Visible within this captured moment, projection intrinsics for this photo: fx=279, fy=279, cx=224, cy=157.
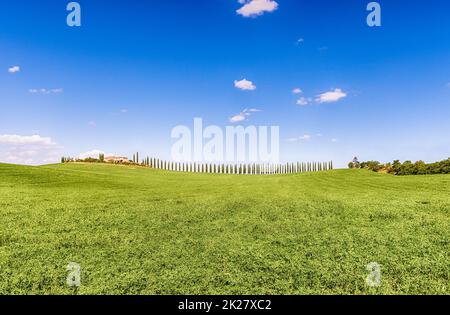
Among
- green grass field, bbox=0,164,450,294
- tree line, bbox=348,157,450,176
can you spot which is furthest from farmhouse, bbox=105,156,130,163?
green grass field, bbox=0,164,450,294

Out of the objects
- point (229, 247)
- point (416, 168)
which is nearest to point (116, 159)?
point (416, 168)

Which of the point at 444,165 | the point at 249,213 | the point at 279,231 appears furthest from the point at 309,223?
the point at 444,165

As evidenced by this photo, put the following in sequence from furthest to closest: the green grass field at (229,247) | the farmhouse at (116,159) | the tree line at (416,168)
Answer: the farmhouse at (116,159), the tree line at (416,168), the green grass field at (229,247)

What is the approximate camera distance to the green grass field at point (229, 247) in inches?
203

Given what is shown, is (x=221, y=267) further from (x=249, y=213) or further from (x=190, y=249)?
(x=249, y=213)

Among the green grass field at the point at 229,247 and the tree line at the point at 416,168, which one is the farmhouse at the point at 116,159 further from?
the green grass field at the point at 229,247

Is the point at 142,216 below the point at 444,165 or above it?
below

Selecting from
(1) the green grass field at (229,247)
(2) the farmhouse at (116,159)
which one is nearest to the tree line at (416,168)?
(1) the green grass field at (229,247)

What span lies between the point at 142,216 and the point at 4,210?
5239 mm

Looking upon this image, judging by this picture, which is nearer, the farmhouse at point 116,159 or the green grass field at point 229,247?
the green grass field at point 229,247

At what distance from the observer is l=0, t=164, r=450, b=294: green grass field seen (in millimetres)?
5168

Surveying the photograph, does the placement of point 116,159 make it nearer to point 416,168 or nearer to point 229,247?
point 416,168
